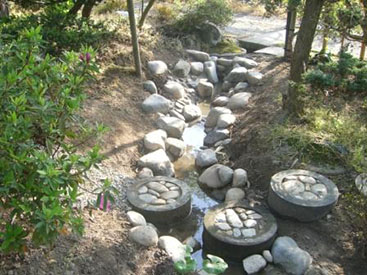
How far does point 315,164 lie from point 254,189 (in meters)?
0.72

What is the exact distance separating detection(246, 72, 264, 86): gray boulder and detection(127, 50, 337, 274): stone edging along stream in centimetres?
2

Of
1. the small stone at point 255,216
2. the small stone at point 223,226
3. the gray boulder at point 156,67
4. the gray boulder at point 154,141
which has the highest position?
the gray boulder at point 156,67

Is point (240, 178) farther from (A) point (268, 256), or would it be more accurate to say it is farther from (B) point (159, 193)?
(A) point (268, 256)

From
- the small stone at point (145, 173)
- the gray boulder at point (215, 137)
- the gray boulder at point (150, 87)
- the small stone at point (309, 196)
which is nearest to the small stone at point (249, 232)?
the small stone at point (309, 196)

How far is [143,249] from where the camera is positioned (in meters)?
3.96

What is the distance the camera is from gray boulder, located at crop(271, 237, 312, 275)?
392 centimetres

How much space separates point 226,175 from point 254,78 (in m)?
2.87

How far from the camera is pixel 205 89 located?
7.87m

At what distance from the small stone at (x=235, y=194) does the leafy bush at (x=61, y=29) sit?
2886 mm

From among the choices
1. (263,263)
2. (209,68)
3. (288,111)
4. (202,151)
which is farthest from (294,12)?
(263,263)

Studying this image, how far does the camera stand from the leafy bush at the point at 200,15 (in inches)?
351

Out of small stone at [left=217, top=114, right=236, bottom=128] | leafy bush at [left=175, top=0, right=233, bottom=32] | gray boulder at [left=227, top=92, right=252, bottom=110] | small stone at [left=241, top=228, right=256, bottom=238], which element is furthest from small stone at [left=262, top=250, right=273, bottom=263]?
leafy bush at [left=175, top=0, right=233, bottom=32]

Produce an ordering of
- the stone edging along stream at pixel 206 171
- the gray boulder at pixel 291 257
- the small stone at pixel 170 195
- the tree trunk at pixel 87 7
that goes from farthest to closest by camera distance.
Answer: the tree trunk at pixel 87 7 < the small stone at pixel 170 195 < the stone edging along stream at pixel 206 171 < the gray boulder at pixel 291 257

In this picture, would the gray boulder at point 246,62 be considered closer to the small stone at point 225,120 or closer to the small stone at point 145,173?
the small stone at point 225,120
